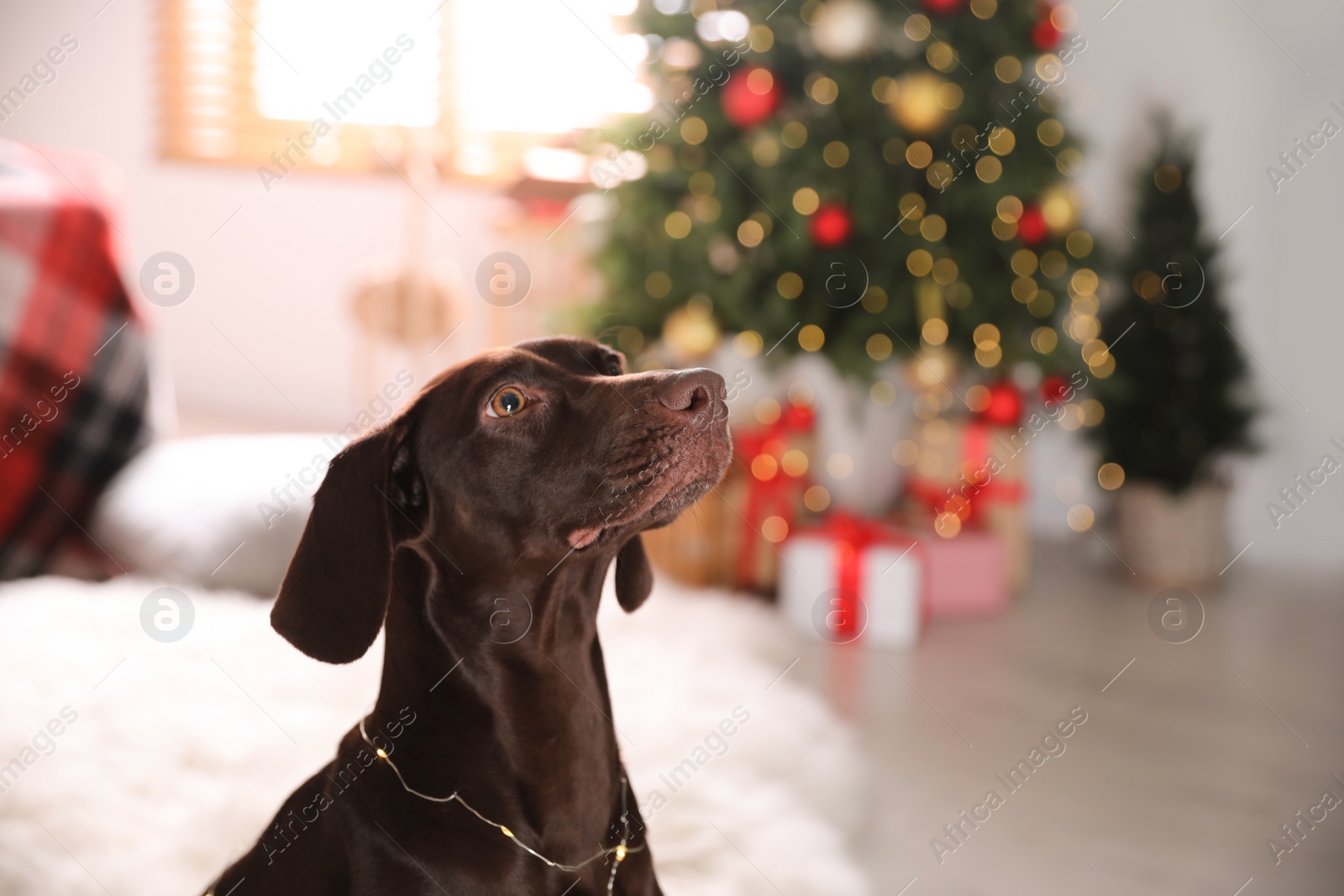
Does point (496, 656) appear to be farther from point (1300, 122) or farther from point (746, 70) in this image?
point (1300, 122)

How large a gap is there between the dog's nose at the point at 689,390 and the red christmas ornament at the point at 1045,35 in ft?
9.53

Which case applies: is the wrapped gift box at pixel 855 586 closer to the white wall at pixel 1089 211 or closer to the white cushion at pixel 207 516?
the white cushion at pixel 207 516

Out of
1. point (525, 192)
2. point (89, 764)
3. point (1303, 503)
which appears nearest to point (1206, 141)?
point (1303, 503)

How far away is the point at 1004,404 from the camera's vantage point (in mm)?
3646

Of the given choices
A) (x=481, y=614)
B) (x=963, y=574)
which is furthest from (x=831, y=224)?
(x=481, y=614)

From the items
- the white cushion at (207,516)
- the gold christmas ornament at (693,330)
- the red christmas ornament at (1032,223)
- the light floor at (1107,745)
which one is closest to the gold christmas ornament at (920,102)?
the red christmas ornament at (1032,223)

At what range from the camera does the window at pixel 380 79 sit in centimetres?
538

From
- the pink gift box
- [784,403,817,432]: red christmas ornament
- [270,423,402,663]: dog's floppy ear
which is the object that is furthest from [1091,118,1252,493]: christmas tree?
[270,423,402,663]: dog's floppy ear

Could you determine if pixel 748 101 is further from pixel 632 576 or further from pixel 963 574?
pixel 632 576

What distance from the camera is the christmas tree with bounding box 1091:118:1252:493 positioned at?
392cm

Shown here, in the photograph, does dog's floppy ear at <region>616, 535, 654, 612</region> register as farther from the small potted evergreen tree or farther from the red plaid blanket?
the small potted evergreen tree

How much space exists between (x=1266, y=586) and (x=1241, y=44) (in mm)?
2122

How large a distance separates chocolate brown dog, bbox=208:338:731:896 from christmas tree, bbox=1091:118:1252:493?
126 inches

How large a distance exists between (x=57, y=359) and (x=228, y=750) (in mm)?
1073
